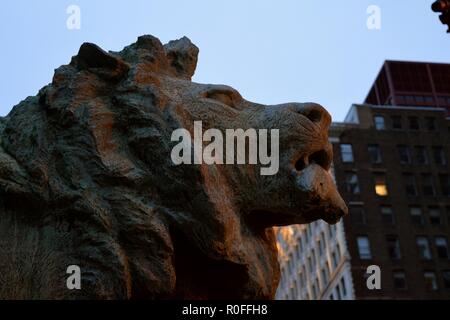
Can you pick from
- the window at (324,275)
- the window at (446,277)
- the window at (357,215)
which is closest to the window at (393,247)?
the window at (357,215)

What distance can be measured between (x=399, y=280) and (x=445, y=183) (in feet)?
34.5

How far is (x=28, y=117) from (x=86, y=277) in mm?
856

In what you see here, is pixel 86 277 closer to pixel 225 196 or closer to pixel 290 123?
pixel 225 196

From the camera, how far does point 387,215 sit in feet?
201

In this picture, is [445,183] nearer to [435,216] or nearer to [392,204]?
[435,216]

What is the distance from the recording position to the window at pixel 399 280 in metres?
57.3

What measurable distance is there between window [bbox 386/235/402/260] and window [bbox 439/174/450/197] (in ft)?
21.6

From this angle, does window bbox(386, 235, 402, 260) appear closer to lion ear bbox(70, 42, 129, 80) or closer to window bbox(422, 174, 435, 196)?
window bbox(422, 174, 435, 196)

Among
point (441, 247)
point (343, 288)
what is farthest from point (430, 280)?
point (343, 288)

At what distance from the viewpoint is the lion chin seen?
3121 millimetres

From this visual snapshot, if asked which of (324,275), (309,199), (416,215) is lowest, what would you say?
(309,199)

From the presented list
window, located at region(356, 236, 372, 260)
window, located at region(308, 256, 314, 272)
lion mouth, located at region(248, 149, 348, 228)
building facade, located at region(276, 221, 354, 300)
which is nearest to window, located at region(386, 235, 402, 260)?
window, located at region(356, 236, 372, 260)

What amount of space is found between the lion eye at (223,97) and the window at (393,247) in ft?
187

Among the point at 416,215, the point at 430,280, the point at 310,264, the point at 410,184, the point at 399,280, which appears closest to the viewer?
the point at 399,280
